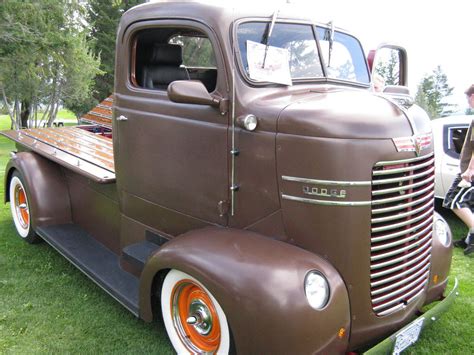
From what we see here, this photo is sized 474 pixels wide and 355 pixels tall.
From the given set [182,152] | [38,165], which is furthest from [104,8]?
[182,152]

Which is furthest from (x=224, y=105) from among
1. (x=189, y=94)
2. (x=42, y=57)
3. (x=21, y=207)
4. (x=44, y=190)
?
(x=42, y=57)

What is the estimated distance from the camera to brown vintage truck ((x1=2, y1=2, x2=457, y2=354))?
7.93 feet

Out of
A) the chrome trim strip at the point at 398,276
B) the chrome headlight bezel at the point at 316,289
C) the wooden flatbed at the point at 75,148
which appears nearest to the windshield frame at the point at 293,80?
the chrome headlight bezel at the point at 316,289

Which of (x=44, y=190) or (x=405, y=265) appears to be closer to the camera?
(x=405, y=265)

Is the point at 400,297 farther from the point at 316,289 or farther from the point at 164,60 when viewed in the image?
the point at 164,60

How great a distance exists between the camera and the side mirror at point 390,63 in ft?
12.3

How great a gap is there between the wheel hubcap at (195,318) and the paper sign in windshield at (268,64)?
1337 mm

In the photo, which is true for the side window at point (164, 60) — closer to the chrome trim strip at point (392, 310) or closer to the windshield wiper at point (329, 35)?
the windshield wiper at point (329, 35)

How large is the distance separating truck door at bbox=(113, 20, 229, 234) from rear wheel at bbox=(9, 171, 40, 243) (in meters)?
1.85

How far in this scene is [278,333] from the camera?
7.43ft

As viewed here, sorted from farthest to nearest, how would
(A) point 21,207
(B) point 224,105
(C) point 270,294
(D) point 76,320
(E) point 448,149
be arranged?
1. (E) point 448,149
2. (A) point 21,207
3. (D) point 76,320
4. (B) point 224,105
5. (C) point 270,294

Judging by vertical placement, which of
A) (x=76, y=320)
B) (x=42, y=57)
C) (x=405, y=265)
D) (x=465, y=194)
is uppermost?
(x=42, y=57)

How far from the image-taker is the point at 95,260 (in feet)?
12.8

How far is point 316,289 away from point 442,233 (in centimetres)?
150
